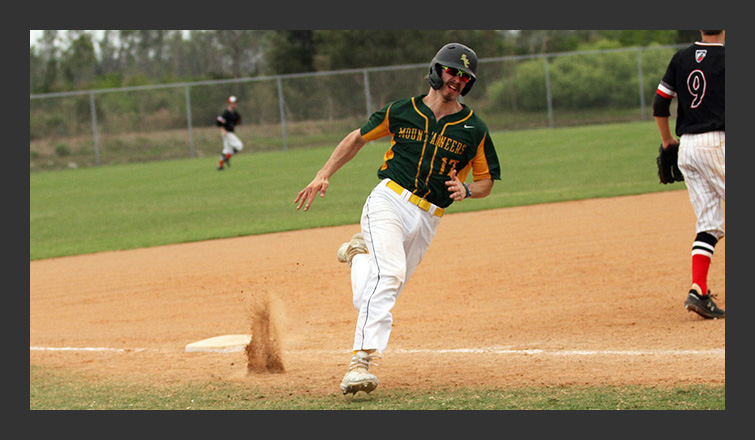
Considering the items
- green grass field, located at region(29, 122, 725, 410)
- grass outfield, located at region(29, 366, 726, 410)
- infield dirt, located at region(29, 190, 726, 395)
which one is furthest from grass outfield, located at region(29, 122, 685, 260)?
grass outfield, located at region(29, 366, 726, 410)

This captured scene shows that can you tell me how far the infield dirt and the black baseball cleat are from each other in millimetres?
98

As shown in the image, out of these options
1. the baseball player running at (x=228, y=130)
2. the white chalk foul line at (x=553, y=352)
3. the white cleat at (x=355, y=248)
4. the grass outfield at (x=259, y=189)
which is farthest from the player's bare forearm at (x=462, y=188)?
the baseball player running at (x=228, y=130)

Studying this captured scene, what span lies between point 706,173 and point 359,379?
3618 mm

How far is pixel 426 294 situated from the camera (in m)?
9.47

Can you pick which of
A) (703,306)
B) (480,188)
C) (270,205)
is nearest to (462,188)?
(480,188)

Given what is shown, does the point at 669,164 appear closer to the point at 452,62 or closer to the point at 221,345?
the point at 452,62

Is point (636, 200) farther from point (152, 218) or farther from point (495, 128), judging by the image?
point (495, 128)

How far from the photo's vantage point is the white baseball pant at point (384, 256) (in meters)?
5.32

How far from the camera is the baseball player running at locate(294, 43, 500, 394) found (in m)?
5.39

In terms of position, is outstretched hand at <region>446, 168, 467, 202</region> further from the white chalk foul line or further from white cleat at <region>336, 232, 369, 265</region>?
the white chalk foul line

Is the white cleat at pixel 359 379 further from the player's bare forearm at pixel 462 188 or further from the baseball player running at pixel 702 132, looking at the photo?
the baseball player running at pixel 702 132

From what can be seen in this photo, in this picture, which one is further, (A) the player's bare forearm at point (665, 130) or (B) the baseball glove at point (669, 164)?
(B) the baseball glove at point (669, 164)

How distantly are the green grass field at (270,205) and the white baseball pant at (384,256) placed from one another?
48 cm

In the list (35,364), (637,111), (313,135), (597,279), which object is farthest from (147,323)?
(637,111)
